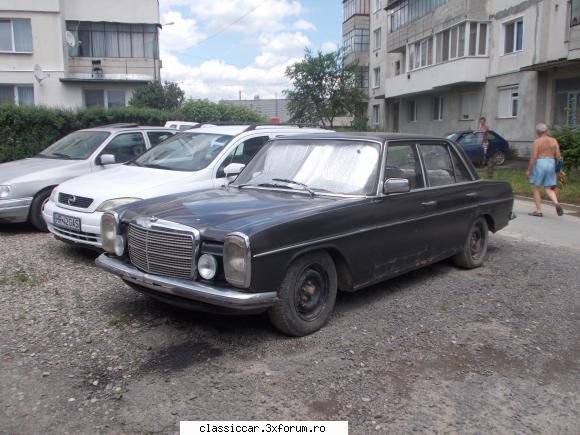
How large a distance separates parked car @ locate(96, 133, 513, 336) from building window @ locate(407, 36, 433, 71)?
27.6m

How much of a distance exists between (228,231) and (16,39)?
2596cm

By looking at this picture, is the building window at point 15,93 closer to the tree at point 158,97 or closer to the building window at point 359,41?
the tree at point 158,97

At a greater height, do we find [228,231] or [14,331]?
[228,231]

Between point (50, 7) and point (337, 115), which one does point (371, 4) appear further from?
point (50, 7)

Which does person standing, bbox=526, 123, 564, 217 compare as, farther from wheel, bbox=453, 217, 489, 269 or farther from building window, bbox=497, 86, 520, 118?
building window, bbox=497, 86, 520, 118

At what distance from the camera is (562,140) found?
46.6 ft

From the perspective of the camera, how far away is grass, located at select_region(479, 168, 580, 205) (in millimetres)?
12492

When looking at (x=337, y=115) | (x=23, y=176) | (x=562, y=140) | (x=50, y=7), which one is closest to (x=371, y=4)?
(x=337, y=115)

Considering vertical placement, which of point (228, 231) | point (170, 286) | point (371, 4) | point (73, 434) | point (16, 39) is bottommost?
point (73, 434)

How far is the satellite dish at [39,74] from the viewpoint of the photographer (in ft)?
80.6

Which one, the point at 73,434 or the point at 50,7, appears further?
the point at 50,7

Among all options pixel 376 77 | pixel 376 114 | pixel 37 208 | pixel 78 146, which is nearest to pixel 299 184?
pixel 37 208

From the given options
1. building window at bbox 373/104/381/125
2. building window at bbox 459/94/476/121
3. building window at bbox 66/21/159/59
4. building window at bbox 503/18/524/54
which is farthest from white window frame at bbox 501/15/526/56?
building window at bbox 373/104/381/125

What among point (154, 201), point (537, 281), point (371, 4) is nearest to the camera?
point (154, 201)
